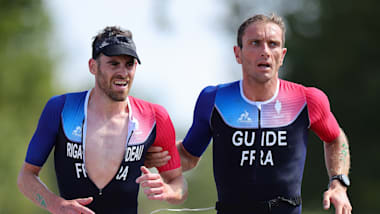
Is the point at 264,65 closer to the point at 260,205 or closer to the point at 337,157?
the point at 337,157

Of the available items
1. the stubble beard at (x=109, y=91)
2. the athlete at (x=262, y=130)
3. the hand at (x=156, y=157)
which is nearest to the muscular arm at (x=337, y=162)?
the athlete at (x=262, y=130)

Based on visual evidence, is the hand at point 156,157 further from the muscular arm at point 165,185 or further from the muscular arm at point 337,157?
the muscular arm at point 337,157

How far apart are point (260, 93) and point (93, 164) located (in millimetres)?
1773

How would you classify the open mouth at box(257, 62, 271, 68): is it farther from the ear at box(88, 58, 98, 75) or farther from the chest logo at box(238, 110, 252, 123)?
the ear at box(88, 58, 98, 75)

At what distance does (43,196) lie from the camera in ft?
19.1

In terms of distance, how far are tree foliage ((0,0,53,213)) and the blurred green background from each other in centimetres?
4

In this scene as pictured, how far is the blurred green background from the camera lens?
72.0ft

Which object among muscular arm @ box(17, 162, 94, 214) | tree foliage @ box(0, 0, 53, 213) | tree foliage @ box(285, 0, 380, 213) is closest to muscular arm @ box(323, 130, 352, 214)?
muscular arm @ box(17, 162, 94, 214)

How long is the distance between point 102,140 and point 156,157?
567mm

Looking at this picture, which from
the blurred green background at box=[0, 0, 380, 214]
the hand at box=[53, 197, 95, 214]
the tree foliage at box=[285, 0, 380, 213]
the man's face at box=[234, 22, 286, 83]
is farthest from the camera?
the blurred green background at box=[0, 0, 380, 214]

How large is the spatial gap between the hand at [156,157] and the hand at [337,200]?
5.18 feet

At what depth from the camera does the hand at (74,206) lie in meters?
5.56

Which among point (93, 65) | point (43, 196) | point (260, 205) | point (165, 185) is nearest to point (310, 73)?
point (260, 205)

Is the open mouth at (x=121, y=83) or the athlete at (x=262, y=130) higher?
the open mouth at (x=121, y=83)
